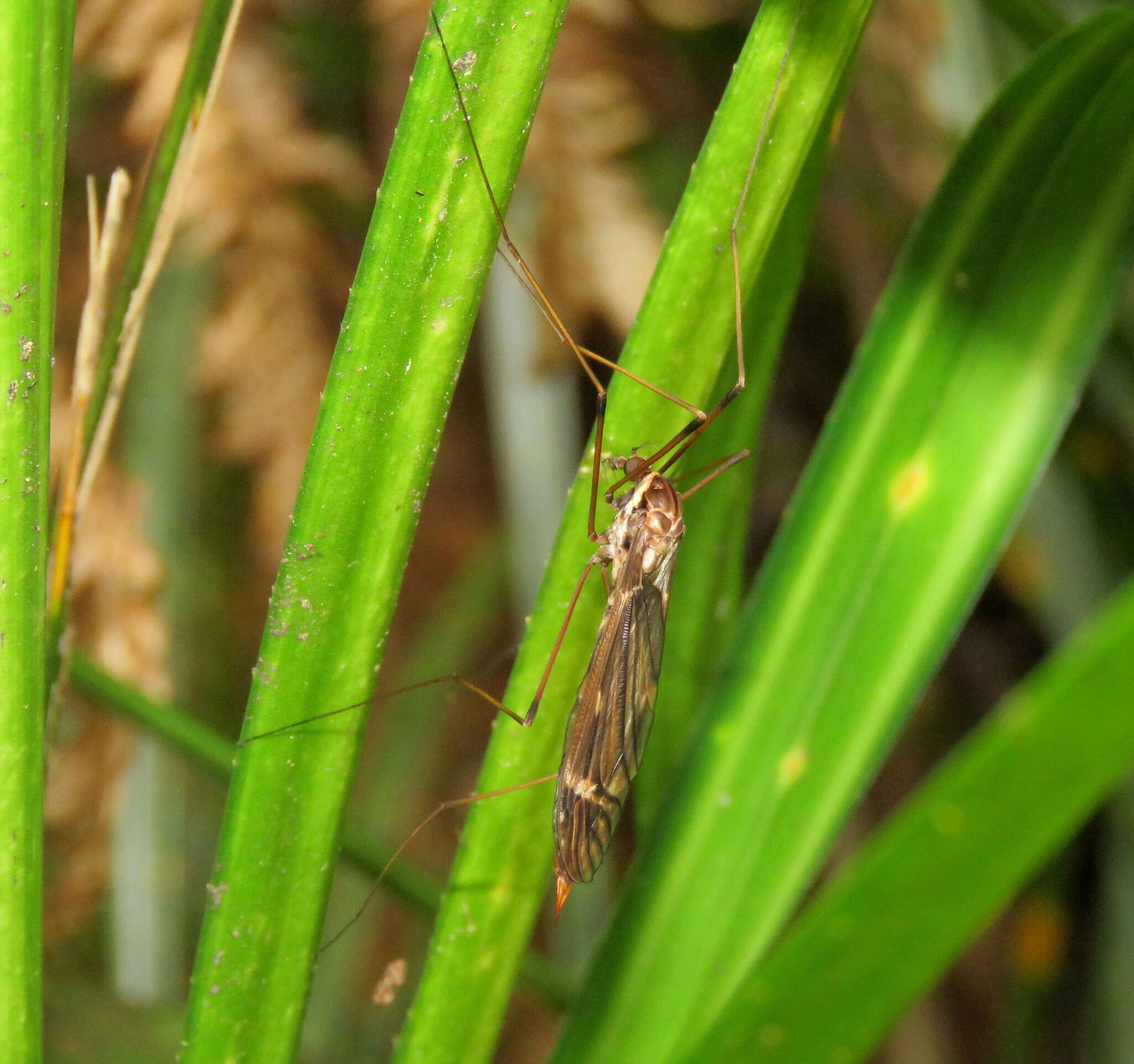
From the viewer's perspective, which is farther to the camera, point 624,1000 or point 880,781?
point 880,781

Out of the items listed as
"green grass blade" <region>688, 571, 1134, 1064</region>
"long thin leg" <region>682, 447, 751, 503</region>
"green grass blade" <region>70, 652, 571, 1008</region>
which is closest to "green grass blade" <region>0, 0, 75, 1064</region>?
"green grass blade" <region>70, 652, 571, 1008</region>

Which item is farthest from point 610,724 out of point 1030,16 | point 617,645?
point 1030,16

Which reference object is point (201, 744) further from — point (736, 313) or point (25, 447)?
point (736, 313)

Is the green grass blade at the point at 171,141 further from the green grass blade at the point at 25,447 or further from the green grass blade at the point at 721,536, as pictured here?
the green grass blade at the point at 721,536

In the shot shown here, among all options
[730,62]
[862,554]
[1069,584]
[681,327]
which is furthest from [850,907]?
[730,62]

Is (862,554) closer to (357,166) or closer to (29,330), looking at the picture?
(29,330)
